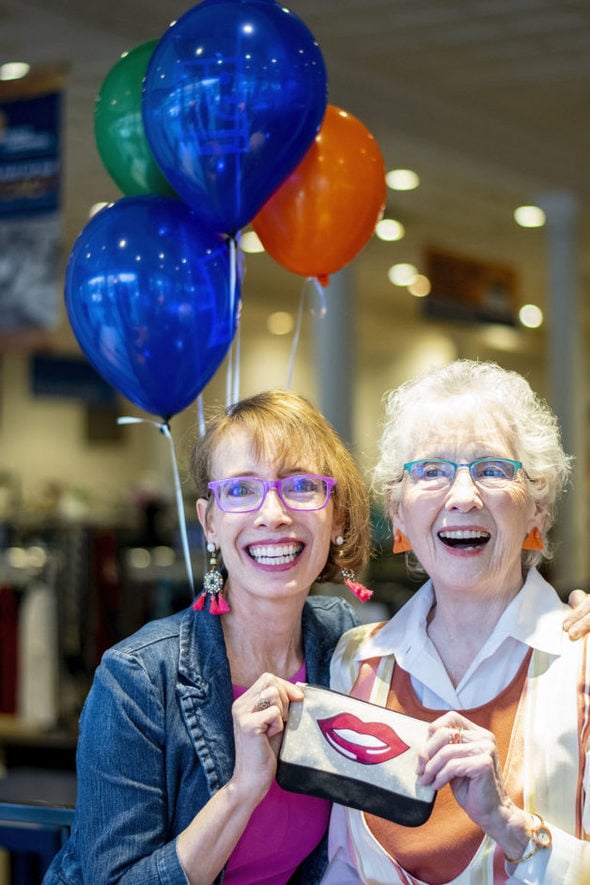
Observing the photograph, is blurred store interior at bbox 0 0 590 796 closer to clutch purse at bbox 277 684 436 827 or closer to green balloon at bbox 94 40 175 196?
green balloon at bbox 94 40 175 196

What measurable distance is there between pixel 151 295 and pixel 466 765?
114cm

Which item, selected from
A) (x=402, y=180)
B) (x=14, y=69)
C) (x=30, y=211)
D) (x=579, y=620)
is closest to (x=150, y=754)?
(x=579, y=620)

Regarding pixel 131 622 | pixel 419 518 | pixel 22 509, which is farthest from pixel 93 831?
pixel 22 509

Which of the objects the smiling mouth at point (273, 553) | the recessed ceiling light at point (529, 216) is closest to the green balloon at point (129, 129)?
the smiling mouth at point (273, 553)

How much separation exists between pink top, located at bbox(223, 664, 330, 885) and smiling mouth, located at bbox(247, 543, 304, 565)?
25cm

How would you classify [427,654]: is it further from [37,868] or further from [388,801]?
[37,868]

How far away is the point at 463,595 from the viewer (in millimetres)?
1925

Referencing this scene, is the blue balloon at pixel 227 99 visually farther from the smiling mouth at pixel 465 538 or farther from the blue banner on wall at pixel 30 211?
the blue banner on wall at pixel 30 211

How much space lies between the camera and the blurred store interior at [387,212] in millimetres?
5551

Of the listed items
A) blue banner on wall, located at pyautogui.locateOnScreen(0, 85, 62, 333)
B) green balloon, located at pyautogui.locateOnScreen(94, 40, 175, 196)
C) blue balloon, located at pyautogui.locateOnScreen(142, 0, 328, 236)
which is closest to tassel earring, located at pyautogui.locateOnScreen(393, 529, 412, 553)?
blue balloon, located at pyautogui.locateOnScreen(142, 0, 328, 236)

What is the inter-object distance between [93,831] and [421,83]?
5.72 meters

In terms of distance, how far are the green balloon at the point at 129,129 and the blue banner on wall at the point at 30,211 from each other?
2.84 metres

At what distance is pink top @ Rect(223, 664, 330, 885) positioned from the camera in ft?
6.31

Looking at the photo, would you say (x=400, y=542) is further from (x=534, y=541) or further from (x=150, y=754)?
(x=150, y=754)
